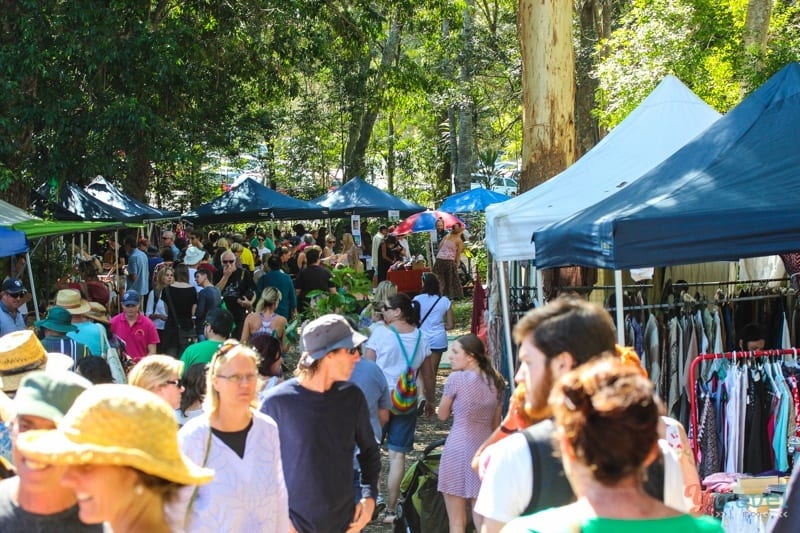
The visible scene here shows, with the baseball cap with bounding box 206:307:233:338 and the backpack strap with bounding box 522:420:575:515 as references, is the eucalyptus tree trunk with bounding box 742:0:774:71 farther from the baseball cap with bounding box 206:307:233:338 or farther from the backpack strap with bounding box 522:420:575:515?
the backpack strap with bounding box 522:420:575:515

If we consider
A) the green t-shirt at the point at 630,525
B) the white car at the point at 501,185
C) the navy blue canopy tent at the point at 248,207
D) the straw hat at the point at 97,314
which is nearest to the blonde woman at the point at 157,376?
the green t-shirt at the point at 630,525

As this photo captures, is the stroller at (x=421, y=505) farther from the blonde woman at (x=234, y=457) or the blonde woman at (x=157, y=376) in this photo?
the blonde woman at (x=234, y=457)

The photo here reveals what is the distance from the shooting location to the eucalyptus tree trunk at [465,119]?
31547 mm

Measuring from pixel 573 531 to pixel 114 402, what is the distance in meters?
1.12

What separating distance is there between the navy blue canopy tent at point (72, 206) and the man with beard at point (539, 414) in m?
16.8

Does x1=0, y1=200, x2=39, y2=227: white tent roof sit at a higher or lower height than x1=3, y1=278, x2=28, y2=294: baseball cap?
higher

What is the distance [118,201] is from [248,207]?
334 centimetres

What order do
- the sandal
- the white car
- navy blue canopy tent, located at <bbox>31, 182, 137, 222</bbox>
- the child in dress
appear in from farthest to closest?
the white car < navy blue canopy tent, located at <bbox>31, 182, 137, 222</bbox> < the sandal < the child in dress

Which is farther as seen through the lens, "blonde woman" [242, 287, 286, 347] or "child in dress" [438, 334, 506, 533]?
"blonde woman" [242, 287, 286, 347]

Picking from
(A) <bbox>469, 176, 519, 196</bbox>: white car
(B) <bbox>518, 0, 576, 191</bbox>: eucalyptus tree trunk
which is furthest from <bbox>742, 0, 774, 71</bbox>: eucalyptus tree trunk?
(A) <bbox>469, 176, 519, 196</bbox>: white car

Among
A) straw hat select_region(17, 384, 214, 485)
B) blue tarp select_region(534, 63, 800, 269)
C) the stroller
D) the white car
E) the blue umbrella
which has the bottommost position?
the stroller

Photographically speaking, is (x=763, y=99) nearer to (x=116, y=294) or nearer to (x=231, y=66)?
(x=116, y=294)

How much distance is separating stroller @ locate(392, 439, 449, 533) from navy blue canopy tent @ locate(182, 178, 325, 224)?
54.3ft

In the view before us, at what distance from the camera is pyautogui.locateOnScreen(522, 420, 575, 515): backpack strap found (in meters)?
2.92
